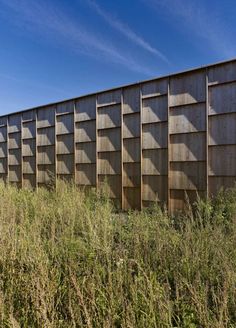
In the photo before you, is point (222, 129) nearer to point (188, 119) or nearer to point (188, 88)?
point (188, 119)

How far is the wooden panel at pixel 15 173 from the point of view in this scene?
38.8 feet

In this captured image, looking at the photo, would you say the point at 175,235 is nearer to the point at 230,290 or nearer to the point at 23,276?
the point at 230,290

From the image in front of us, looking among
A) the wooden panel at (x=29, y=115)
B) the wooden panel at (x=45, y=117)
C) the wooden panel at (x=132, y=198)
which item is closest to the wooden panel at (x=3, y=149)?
the wooden panel at (x=29, y=115)

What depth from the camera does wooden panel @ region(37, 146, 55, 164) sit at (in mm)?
10367

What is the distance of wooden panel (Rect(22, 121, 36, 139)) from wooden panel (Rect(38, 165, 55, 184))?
4.04 ft

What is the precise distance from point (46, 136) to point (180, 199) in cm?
549

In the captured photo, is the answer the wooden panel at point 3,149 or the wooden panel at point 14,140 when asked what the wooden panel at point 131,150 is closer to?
the wooden panel at point 14,140

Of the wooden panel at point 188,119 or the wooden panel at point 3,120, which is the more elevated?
the wooden panel at point 3,120

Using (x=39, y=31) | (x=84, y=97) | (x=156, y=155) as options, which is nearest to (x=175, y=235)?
(x=156, y=155)

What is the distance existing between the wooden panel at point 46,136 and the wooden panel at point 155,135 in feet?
12.6

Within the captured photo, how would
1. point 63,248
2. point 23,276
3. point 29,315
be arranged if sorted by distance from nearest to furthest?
point 29,315 < point 23,276 < point 63,248

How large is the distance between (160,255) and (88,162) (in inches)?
243

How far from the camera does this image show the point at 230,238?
3270mm

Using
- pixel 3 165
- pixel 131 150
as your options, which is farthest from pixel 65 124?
pixel 3 165
